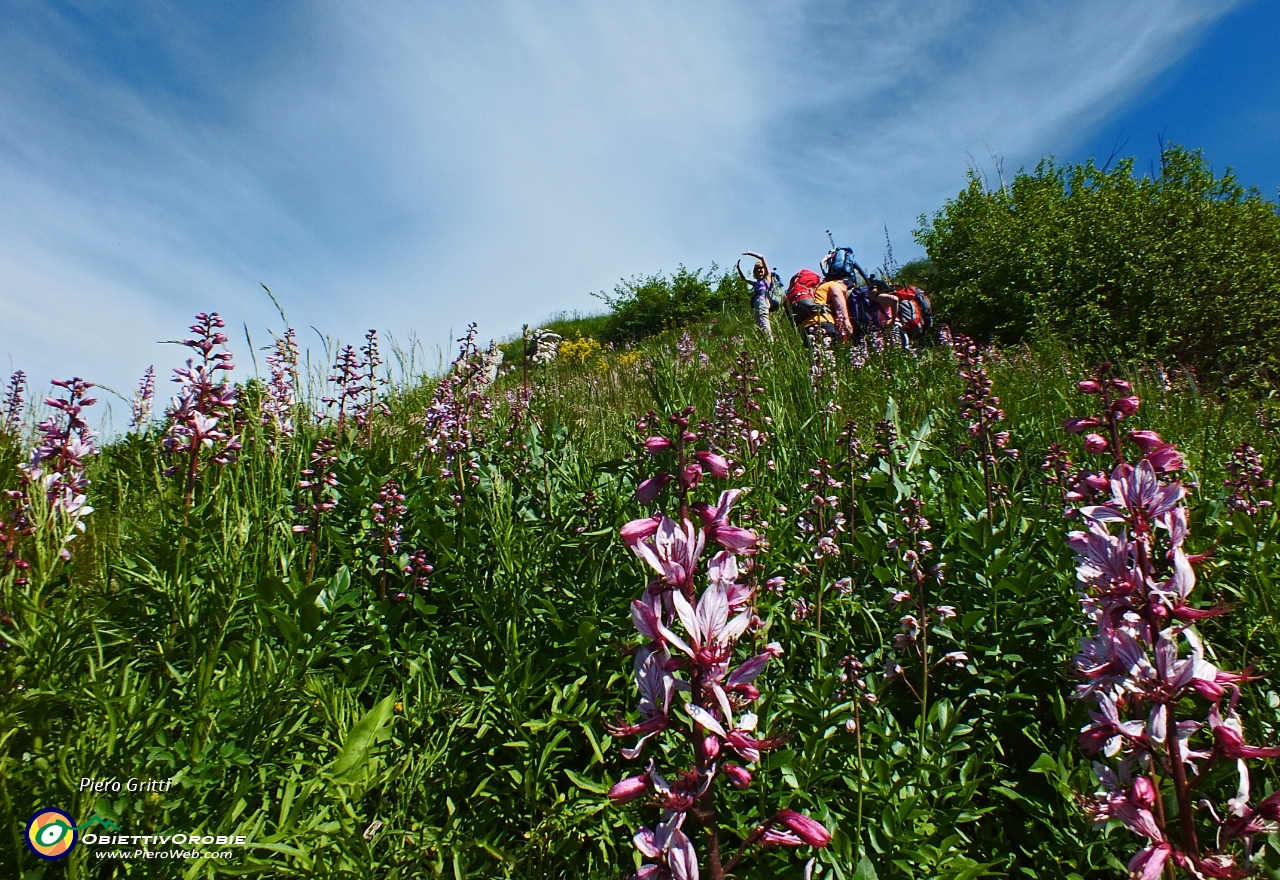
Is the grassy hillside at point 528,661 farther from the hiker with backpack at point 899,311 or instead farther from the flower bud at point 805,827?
the hiker with backpack at point 899,311

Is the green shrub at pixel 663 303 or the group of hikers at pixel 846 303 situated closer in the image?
the group of hikers at pixel 846 303

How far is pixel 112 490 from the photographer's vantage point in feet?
13.2

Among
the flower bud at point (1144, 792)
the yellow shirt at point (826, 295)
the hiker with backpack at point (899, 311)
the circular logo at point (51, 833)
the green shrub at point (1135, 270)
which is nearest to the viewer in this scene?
the flower bud at point (1144, 792)

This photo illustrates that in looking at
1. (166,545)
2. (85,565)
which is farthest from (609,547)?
(85,565)

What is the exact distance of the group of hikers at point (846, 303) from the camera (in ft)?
30.6

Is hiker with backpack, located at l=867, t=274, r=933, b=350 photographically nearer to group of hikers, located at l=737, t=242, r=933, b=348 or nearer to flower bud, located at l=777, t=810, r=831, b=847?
group of hikers, located at l=737, t=242, r=933, b=348

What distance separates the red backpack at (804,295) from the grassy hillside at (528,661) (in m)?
6.99

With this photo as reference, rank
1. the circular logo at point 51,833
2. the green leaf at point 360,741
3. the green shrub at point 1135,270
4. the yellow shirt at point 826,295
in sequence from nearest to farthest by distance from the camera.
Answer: the circular logo at point 51,833, the green leaf at point 360,741, the yellow shirt at point 826,295, the green shrub at point 1135,270

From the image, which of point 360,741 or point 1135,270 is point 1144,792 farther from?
point 1135,270

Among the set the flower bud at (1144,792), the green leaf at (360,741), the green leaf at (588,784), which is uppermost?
the green leaf at (360,741)

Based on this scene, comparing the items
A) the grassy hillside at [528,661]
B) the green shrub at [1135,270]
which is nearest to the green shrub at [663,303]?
the green shrub at [1135,270]

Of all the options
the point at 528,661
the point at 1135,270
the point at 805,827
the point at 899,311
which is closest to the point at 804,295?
the point at 899,311

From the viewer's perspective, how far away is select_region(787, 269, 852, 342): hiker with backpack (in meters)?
9.41

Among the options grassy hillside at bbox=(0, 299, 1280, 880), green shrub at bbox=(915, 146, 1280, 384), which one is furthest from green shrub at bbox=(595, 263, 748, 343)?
grassy hillside at bbox=(0, 299, 1280, 880)
